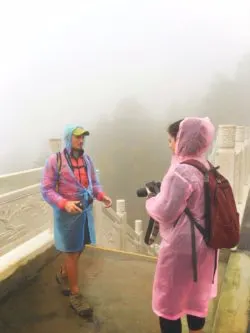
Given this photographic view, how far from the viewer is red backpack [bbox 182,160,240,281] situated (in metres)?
1.63

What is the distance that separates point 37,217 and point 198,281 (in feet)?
11.4

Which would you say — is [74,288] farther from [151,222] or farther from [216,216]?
[216,216]

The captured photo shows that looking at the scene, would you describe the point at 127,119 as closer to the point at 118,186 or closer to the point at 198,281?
the point at 118,186

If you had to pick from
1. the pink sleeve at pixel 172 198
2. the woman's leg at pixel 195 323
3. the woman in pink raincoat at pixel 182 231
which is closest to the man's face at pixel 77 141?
the woman in pink raincoat at pixel 182 231

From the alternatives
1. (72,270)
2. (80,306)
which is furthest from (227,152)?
(80,306)

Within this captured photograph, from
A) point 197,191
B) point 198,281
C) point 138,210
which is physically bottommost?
point 138,210

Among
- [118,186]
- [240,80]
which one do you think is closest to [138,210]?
[118,186]

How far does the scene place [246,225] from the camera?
5.06 meters

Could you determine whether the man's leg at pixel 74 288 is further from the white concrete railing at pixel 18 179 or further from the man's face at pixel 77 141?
the white concrete railing at pixel 18 179

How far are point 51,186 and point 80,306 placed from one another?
3.17 ft

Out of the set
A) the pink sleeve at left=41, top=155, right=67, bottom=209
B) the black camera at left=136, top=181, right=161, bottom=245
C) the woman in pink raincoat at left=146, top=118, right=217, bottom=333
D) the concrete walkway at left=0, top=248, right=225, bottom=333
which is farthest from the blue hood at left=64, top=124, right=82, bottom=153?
the concrete walkway at left=0, top=248, right=225, bottom=333

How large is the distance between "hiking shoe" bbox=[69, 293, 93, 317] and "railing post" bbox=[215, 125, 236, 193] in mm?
2581

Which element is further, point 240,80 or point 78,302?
point 240,80

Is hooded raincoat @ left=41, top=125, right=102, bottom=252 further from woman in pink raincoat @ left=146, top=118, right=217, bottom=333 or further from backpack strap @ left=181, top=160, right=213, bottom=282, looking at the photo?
backpack strap @ left=181, top=160, right=213, bottom=282
